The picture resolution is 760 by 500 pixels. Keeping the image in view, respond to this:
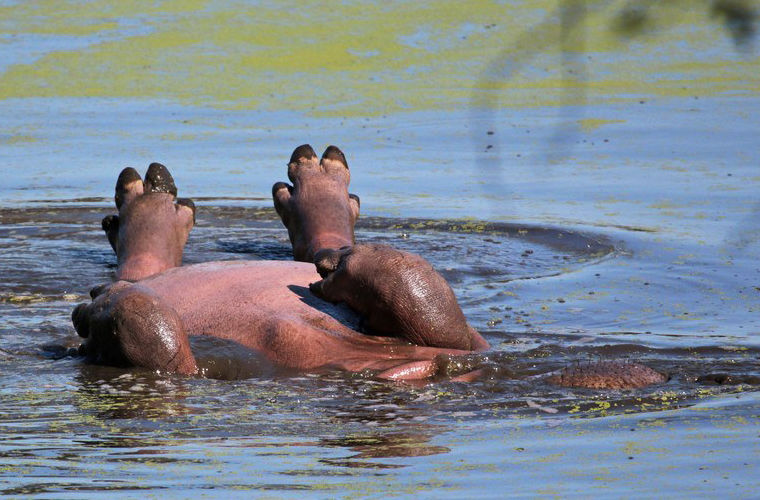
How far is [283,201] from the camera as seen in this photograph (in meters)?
7.24

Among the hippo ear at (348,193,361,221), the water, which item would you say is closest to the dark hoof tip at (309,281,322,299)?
the water

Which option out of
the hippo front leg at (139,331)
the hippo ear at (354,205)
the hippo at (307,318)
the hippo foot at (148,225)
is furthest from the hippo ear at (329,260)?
the hippo ear at (354,205)

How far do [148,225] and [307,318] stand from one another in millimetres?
1722

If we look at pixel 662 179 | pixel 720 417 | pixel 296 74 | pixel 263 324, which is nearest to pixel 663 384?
pixel 720 417

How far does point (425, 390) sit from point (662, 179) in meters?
5.36

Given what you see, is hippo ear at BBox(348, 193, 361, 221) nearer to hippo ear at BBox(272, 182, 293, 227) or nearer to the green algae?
hippo ear at BBox(272, 182, 293, 227)

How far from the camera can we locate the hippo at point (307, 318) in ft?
16.5

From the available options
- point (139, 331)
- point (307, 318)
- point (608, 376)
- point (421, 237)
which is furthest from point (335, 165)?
point (608, 376)

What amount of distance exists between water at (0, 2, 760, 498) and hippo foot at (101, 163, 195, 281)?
0.37 metres

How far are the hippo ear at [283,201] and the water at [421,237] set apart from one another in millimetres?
563

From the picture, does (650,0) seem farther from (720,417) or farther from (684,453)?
(720,417)

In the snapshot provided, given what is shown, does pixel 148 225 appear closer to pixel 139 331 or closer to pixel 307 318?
pixel 307 318

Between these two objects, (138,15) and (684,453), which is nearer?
(684,453)

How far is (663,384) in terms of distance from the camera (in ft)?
16.2
